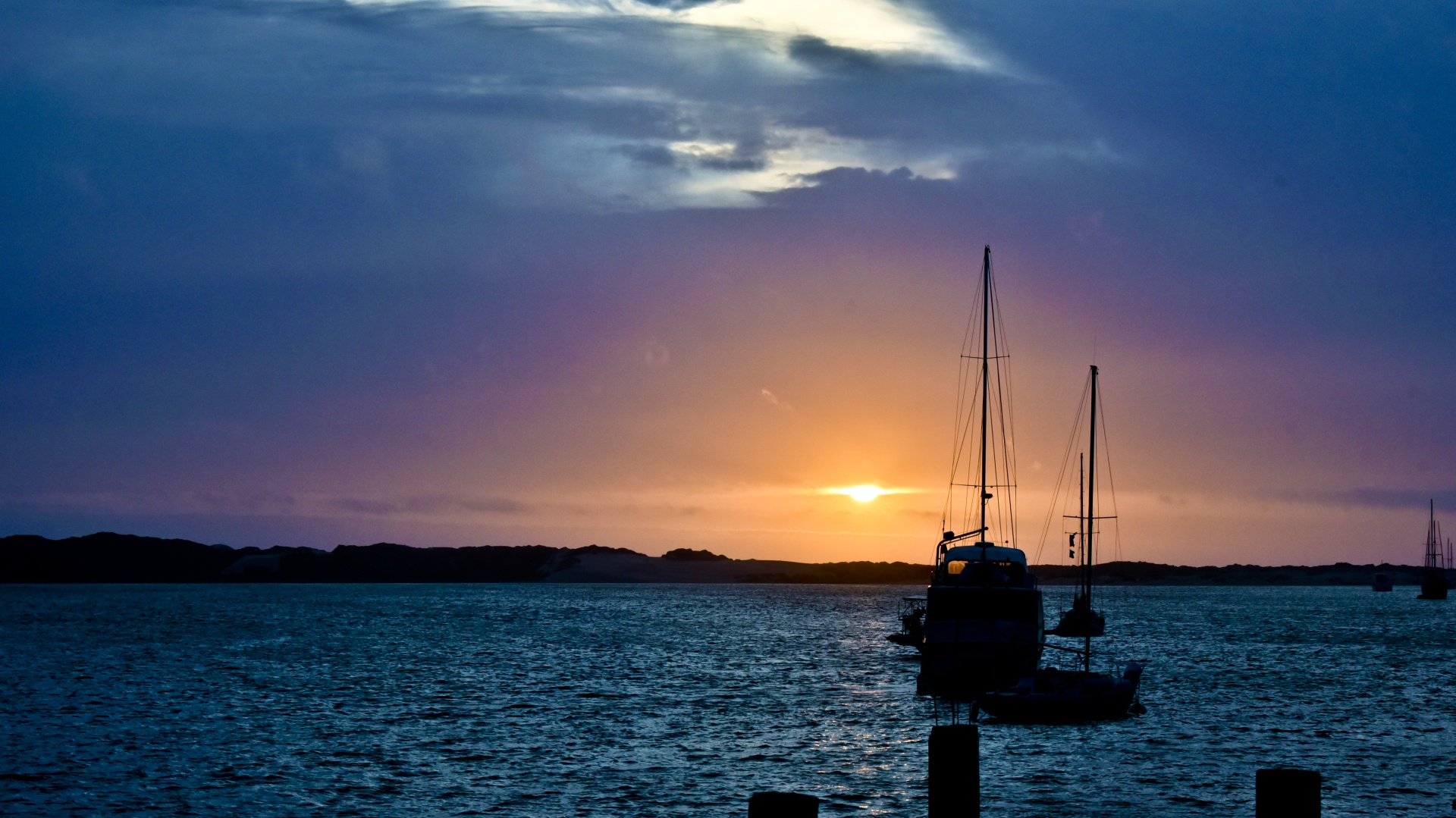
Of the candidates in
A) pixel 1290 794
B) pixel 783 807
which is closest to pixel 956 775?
pixel 783 807

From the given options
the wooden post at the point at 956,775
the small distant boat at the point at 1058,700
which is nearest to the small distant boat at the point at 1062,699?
the small distant boat at the point at 1058,700

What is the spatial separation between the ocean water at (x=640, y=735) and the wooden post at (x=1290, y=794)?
20177 millimetres

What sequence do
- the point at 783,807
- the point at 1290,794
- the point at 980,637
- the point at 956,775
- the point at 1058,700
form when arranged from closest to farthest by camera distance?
the point at 783,807 → the point at 1290,794 → the point at 956,775 → the point at 1058,700 → the point at 980,637

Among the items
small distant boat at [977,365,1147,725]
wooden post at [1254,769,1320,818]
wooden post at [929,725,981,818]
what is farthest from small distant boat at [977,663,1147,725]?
wooden post at [1254,769,1320,818]

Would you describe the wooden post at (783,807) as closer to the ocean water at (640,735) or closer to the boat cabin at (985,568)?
the ocean water at (640,735)

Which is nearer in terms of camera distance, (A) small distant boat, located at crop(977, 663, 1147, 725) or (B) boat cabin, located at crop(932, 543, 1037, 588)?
(A) small distant boat, located at crop(977, 663, 1147, 725)

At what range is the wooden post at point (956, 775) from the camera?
63.5ft

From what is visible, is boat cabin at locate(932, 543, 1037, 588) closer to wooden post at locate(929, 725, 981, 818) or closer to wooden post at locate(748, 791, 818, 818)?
wooden post at locate(929, 725, 981, 818)

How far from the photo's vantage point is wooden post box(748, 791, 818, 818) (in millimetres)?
16234

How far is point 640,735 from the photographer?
179 ft

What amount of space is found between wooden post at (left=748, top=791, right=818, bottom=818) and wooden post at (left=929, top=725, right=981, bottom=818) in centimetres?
354

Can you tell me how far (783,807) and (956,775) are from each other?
4.06 m

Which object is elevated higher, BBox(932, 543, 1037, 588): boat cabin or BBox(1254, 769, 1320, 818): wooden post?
BBox(932, 543, 1037, 588): boat cabin

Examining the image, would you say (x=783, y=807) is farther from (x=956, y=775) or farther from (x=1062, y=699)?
(x=1062, y=699)
